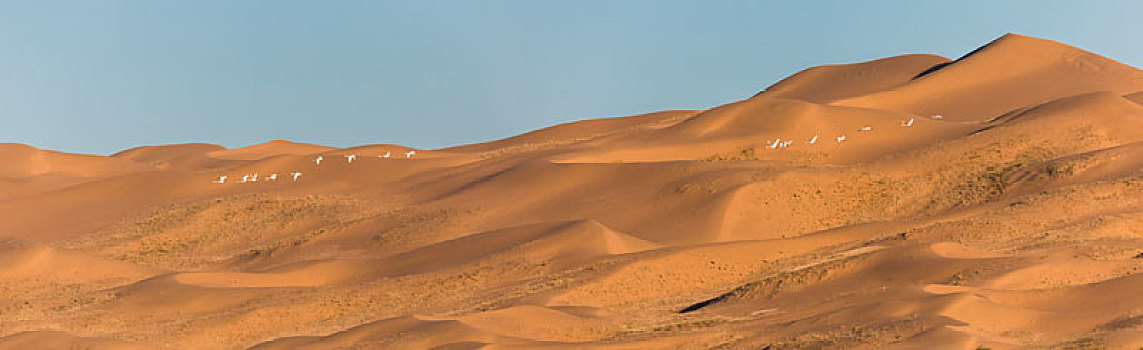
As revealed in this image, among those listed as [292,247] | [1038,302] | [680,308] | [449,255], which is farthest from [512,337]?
[292,247]

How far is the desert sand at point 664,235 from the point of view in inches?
1242

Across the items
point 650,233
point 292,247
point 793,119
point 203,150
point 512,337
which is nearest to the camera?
point 512,337

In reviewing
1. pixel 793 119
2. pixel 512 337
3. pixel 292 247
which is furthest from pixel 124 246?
pixel 512 337

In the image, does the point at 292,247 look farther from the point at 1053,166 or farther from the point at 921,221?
the point at 1053,166

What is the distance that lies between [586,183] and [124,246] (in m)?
14.0

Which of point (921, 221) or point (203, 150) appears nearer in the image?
point (921, 221)

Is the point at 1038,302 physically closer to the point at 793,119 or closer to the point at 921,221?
the point at 921,221

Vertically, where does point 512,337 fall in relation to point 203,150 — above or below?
below

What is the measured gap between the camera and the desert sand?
31547 millimetres

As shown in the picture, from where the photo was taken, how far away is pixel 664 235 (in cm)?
4684

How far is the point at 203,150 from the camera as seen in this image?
83.0 meters

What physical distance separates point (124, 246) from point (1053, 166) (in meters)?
27.1

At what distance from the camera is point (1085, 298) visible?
102ft

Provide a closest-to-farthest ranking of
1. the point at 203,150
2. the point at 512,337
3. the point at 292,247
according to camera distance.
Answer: the point at 512,337 < the point at 292,247 < the point at 203,150
